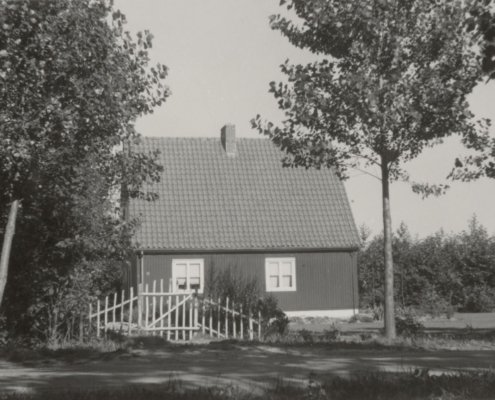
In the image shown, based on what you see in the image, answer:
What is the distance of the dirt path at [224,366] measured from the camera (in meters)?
10.2

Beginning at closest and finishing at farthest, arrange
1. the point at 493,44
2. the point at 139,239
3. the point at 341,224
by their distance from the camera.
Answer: the point at 493,44 < the point at 139,239 < the point at 341,224

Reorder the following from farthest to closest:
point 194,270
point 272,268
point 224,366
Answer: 1. point 272,268
2. point 194,270
3. point 224,366

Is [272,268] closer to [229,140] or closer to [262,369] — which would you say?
[229,140]

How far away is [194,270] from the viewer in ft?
96.1

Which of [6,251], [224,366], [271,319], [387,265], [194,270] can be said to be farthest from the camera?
[194,270]

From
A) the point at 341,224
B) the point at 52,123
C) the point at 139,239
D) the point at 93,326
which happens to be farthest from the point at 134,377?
the point at 341,224

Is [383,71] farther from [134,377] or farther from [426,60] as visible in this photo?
[134,377]

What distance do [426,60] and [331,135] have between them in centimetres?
294

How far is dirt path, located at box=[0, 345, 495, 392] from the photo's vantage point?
1025cm

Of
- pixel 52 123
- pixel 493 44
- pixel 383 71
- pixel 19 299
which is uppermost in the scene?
pixel 383 71

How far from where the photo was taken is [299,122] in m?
16.5

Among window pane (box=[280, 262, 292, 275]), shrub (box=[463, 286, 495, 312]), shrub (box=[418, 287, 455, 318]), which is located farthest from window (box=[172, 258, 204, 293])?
shrub (box=[463, 286, 495, 312])

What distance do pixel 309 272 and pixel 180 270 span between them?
5.86 metres

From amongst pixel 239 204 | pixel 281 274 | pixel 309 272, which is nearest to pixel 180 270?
pixel 239 204
